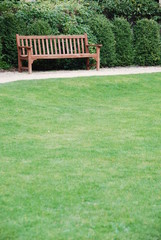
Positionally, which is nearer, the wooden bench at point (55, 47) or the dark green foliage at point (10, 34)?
the wooden bench at point (55, 47)

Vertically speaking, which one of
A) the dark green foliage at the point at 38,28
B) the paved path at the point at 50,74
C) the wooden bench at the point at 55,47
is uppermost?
the dark green foliage at the point at 38,28

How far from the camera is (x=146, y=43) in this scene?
664 inches

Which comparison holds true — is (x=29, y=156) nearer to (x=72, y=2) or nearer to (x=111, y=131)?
(x=111, y=131)

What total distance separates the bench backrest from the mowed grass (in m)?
3.90

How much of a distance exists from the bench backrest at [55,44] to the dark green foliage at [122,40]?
49.6 inches

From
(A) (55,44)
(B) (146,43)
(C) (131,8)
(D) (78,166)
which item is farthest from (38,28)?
(D) (78,166)

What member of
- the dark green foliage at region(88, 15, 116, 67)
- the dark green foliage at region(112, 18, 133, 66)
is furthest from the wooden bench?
the dark green foliage at region(112, 18, 133, 66)

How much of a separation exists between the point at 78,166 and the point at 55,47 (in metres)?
9.27

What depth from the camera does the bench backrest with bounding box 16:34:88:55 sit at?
48.0 ft

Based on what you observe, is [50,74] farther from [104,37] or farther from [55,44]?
[104,37]

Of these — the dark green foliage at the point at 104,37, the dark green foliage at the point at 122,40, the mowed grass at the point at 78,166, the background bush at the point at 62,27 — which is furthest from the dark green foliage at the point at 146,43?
the mowed grass at the point at 78,166

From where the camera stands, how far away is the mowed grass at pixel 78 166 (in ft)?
14.6

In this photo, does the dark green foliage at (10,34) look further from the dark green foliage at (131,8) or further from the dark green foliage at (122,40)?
the dark green foliage at (131,8)

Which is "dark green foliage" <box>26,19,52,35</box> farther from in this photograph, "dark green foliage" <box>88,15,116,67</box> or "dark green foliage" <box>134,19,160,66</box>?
"dark green foliage" <box>134,19,160,66</box>
